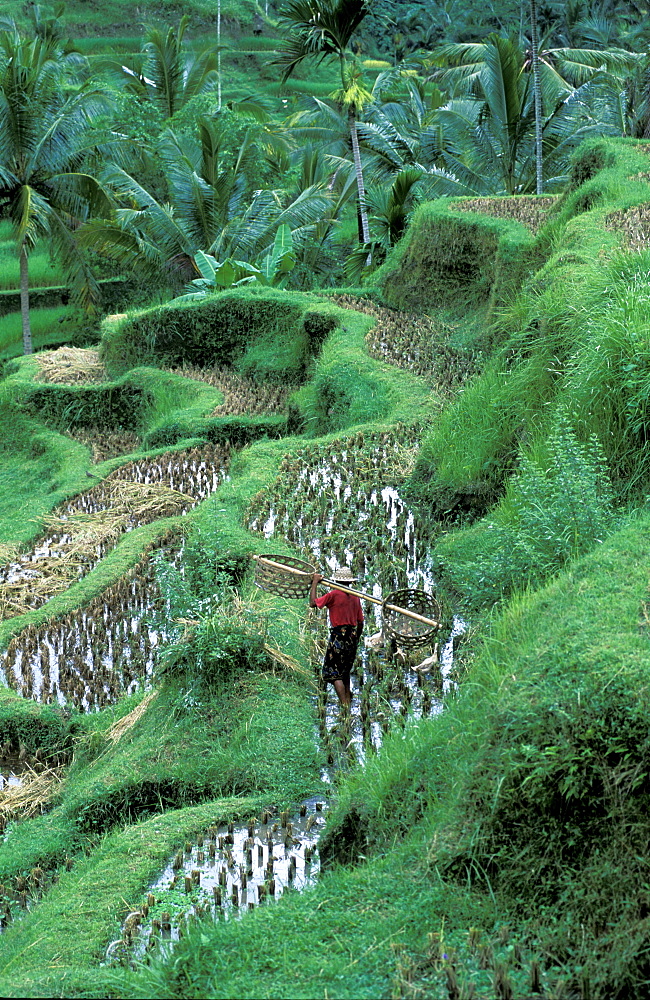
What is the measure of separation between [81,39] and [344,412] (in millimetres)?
30653

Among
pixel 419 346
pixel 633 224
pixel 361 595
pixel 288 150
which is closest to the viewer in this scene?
pixel 361 595

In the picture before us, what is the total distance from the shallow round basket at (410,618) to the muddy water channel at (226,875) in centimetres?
109

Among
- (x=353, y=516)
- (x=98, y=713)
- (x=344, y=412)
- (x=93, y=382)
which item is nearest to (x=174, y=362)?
(x=93, y=382)

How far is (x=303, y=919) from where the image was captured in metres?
3.44

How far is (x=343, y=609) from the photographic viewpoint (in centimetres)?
531

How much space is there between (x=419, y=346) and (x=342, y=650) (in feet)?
27.2

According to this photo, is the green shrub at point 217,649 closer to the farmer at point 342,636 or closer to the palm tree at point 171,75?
the farmer at point 342,636

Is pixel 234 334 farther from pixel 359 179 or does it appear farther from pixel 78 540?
pixel 78 540

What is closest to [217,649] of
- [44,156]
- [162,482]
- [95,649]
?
[95,649]

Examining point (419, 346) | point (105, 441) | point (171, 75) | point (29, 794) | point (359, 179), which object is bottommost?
point (105, 441)

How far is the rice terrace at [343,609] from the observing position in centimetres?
329

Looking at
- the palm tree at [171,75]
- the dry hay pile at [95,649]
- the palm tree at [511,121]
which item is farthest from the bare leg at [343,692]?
the palm tree at [171,75]

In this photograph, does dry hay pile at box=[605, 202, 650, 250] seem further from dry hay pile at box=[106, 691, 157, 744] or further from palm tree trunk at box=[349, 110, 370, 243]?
palm tree trunk at box=[349, 110, 370, 243]

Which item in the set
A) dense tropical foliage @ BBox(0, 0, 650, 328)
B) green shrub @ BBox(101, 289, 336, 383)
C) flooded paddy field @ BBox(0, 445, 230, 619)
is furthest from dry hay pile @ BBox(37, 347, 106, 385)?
flooded paddy field @ BBox(0, 445, 230, 619)
